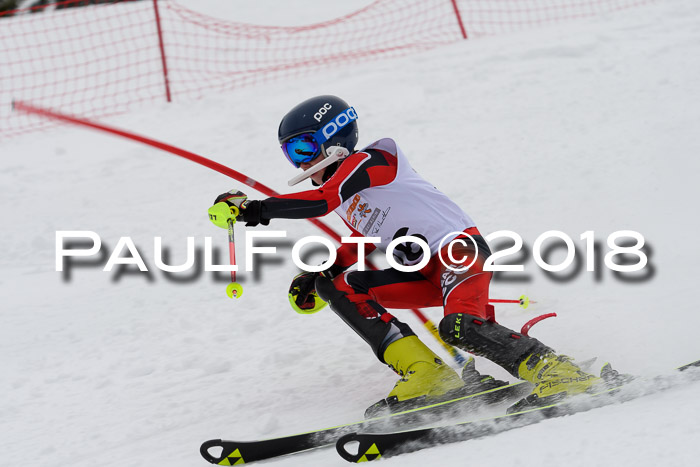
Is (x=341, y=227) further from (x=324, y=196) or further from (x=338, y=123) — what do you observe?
(x=324, y=196)

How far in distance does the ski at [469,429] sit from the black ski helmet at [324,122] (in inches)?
54.9

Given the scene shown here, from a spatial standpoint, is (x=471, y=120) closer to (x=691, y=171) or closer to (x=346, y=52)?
(x=691, y=171)

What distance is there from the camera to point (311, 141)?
3.46 meters

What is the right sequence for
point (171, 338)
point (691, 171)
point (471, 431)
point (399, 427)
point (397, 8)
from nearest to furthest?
point (471, 431)
point (399, 427)
point (171, 338)
point (691, 171)
point (397, 8)

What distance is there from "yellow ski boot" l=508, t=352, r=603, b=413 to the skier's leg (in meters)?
0.33

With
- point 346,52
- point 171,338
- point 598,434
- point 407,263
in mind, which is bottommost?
point 171,338

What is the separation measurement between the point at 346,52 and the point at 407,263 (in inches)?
276

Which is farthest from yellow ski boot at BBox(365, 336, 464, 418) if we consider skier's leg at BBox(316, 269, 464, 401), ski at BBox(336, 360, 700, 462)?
ski at BBox(336, 360, 700, 462)

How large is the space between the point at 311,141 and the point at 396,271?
0.75 m

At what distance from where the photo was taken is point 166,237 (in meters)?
6.13

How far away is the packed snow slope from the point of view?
3574mm

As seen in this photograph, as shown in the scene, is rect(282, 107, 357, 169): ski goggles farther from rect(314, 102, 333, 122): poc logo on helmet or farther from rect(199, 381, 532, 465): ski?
rect(199, 381, 532, 465): ski

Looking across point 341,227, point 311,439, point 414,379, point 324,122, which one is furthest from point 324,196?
point 341,227

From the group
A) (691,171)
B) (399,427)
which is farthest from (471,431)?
(691,171)
